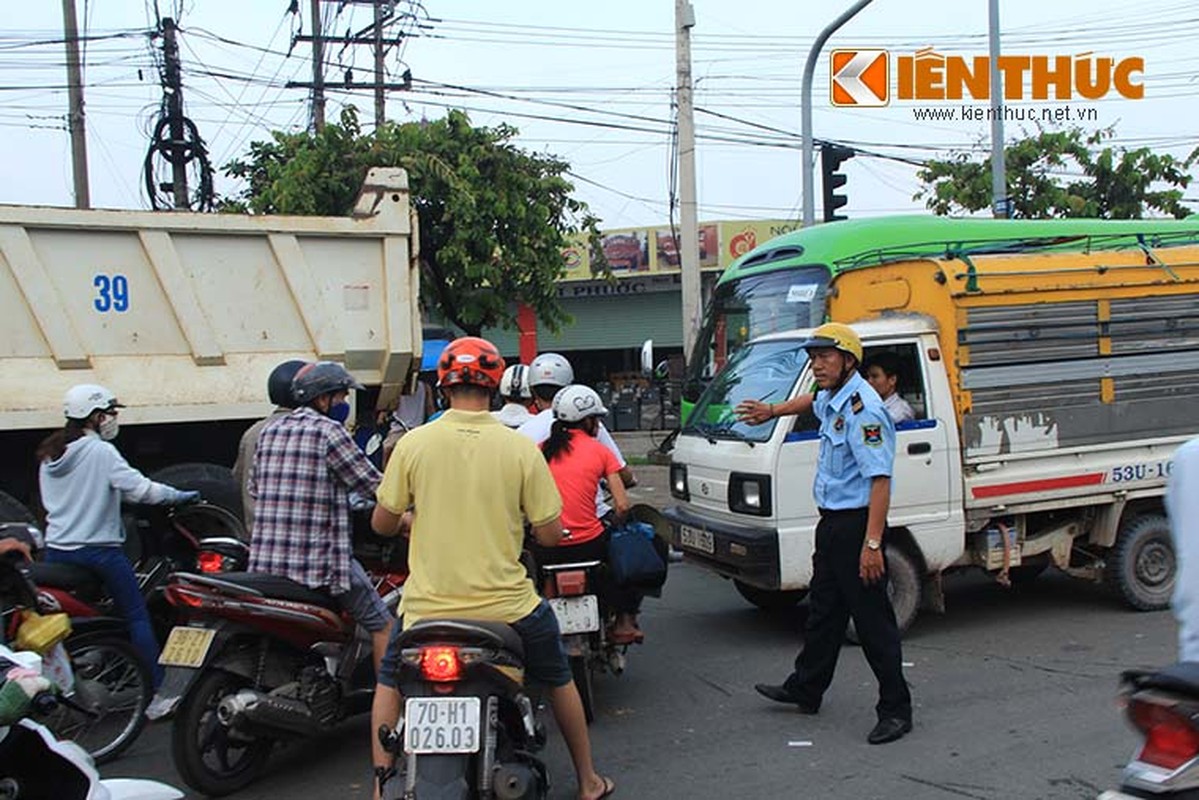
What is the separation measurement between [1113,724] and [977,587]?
114 inches

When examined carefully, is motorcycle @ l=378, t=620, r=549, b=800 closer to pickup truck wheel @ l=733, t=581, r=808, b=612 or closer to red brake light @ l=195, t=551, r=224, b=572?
red brake light @ l=195, t=551, r=224, b=572

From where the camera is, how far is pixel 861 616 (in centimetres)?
474

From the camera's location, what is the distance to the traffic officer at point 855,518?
15.3 feet

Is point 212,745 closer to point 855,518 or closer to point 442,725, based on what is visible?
point 442,725

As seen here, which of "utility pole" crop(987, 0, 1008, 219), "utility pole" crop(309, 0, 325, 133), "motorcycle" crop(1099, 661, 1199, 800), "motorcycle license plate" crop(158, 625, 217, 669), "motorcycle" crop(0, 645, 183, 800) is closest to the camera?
"motorcycle" crop(1099, 661, 1199, 800)

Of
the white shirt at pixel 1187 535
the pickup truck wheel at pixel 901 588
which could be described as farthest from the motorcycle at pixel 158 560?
the white shirt at pixel 1187 535

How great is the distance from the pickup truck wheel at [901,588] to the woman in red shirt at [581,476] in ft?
6.03

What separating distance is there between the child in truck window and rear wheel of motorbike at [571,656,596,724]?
2493 millimetres

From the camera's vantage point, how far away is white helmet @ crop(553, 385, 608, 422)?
5035 millimetres

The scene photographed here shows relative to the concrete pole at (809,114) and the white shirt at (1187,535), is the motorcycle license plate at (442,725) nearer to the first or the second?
the white shirt at (1187,535)

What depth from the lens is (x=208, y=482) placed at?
7.14 metres

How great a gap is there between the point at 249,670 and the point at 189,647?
279 millimetres

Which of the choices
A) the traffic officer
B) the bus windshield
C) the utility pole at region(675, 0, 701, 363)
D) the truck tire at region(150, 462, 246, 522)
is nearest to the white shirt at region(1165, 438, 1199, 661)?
the traffic officer

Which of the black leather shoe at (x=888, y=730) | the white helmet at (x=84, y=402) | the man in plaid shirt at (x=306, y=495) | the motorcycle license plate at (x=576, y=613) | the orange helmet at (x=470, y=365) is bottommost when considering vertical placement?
the black leather shoe at (x=888, y=730)
